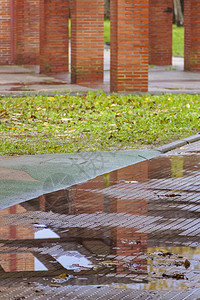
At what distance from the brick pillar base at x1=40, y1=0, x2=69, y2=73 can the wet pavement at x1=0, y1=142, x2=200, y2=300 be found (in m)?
15.2

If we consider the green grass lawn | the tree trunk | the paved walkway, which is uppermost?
the tree trunk

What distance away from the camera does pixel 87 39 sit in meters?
21.1

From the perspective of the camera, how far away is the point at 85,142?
11672 millimetres

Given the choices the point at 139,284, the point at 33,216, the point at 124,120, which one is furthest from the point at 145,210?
the point at 124,120

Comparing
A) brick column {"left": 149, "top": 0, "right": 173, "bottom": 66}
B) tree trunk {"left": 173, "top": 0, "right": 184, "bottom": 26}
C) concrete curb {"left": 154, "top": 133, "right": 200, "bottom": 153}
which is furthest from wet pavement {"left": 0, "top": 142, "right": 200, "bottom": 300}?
tree trunk {"left": 173, "top": 0, "right": 184, "bottom": 26}

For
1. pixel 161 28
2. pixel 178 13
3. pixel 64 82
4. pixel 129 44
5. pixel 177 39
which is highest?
pixel 178 13

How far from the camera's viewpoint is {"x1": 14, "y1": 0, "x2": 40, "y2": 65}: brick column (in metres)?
28.5

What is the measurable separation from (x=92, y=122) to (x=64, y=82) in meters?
8.08

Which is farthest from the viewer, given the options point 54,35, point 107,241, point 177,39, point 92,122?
point 177,39

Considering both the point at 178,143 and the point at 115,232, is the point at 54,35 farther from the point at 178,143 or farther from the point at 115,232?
the point at 115,232

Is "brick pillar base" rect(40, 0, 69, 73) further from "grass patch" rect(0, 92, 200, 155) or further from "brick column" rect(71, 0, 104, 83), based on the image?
"grass patch" rect(0, 92, 200, 155)

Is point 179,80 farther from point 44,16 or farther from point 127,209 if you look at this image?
point 127,209

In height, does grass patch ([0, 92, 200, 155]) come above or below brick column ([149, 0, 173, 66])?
below

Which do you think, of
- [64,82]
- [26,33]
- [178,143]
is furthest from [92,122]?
[26,33]
